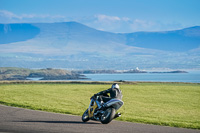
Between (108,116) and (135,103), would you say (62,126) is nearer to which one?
(108,116)

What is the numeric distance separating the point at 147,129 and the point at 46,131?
3.85m

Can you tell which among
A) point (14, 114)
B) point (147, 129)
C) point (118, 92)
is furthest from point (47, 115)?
point (147, 129)

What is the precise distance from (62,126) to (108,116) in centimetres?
191

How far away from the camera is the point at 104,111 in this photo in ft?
50.5

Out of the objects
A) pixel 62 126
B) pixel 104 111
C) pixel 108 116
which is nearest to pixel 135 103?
pixel 104 111

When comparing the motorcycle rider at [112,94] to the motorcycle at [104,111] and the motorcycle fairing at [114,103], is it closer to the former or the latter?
the motorcycle at [104,111]

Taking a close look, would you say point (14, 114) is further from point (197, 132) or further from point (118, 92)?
point (197, 132)

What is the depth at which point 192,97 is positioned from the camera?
3544cm

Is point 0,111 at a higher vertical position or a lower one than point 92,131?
higher

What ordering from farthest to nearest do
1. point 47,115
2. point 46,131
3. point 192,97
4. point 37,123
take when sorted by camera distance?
point 192,97 → point 47,115 → point 37,123 → point 46,131

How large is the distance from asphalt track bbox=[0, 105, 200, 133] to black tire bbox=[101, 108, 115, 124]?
0.67 feet

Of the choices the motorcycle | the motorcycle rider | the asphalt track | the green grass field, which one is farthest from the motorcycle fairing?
the green grass field

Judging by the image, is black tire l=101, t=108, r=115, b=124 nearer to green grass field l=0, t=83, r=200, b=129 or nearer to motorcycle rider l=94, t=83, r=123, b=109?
motorcycle rider l=94, t=83, r=123, b=109

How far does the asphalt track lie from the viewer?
539 inches
